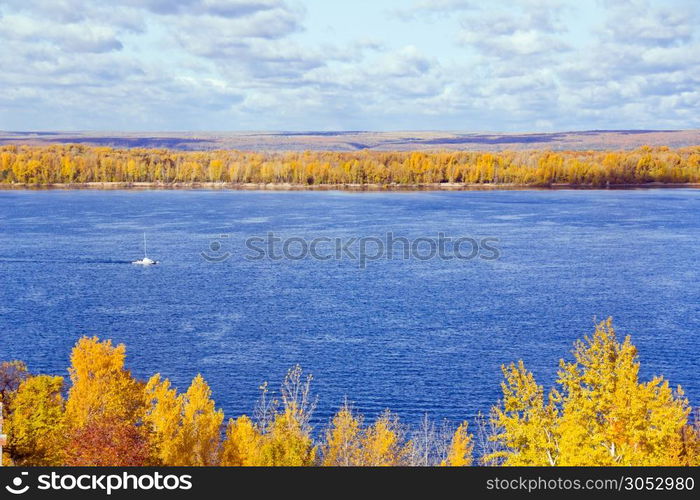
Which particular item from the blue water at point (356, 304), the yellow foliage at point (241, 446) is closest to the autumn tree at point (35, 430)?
the yellow foliage at point (241, 446)

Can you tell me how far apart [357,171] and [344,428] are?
8656 centimetres

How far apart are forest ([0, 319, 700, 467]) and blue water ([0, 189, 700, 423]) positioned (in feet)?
12.4

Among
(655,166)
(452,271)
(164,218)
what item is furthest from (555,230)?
(655,166)

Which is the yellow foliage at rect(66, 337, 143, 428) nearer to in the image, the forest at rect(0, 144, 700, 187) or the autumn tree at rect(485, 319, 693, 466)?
the autumn tree at rect(485, 319, 693, 466)

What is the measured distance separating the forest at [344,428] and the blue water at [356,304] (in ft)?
12.4

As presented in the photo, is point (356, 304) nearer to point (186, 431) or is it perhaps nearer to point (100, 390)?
point (100, 390)

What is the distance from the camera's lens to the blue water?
74.5 feet

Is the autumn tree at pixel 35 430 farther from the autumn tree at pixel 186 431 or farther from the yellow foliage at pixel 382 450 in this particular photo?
the yellow foliage at pixel 382 450

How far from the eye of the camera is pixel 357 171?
101375 mm

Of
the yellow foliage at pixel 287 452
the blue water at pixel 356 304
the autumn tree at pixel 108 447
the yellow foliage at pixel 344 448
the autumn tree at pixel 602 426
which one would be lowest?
the blue water at pixel 356 304

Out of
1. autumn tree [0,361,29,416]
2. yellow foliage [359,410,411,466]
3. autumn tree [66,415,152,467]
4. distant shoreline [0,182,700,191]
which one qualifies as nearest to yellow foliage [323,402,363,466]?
yellow foliage [359,410,411,466]

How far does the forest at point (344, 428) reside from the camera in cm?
1180

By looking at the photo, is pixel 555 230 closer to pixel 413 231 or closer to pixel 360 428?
pixel 413 231

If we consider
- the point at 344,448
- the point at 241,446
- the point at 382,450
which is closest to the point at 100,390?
the point at 241,446
